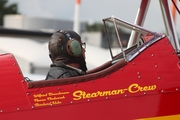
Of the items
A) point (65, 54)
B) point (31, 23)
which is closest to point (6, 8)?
point (31, 23)

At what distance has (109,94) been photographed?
9.97ft

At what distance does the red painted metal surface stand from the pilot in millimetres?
268

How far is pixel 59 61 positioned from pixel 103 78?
0.45 m

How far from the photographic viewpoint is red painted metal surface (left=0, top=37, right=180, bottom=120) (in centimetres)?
291

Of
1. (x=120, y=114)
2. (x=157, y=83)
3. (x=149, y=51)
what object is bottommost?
(x=120, y=114)

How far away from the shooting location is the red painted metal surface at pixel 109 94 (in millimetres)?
2908

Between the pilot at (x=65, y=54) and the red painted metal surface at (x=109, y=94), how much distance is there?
27 cm

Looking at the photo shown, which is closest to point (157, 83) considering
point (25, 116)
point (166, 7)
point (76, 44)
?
point (76, 44)

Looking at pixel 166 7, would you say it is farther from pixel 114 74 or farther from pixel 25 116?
pixel 25 116

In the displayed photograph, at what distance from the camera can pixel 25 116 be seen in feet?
9.52

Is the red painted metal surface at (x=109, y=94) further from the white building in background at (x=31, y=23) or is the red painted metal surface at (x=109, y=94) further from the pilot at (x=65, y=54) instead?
the white building in background at (x=31, y=23)

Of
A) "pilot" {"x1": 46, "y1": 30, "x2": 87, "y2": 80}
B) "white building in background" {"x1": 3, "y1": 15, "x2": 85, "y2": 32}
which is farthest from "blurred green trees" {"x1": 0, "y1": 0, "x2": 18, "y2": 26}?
"pilot" {"x1": 46, "y1": 30, "x2": 87, "y2": 80}

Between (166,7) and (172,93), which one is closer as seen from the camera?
(172,93)

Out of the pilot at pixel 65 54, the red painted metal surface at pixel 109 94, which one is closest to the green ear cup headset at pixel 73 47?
the pilot at pixel 65 54
